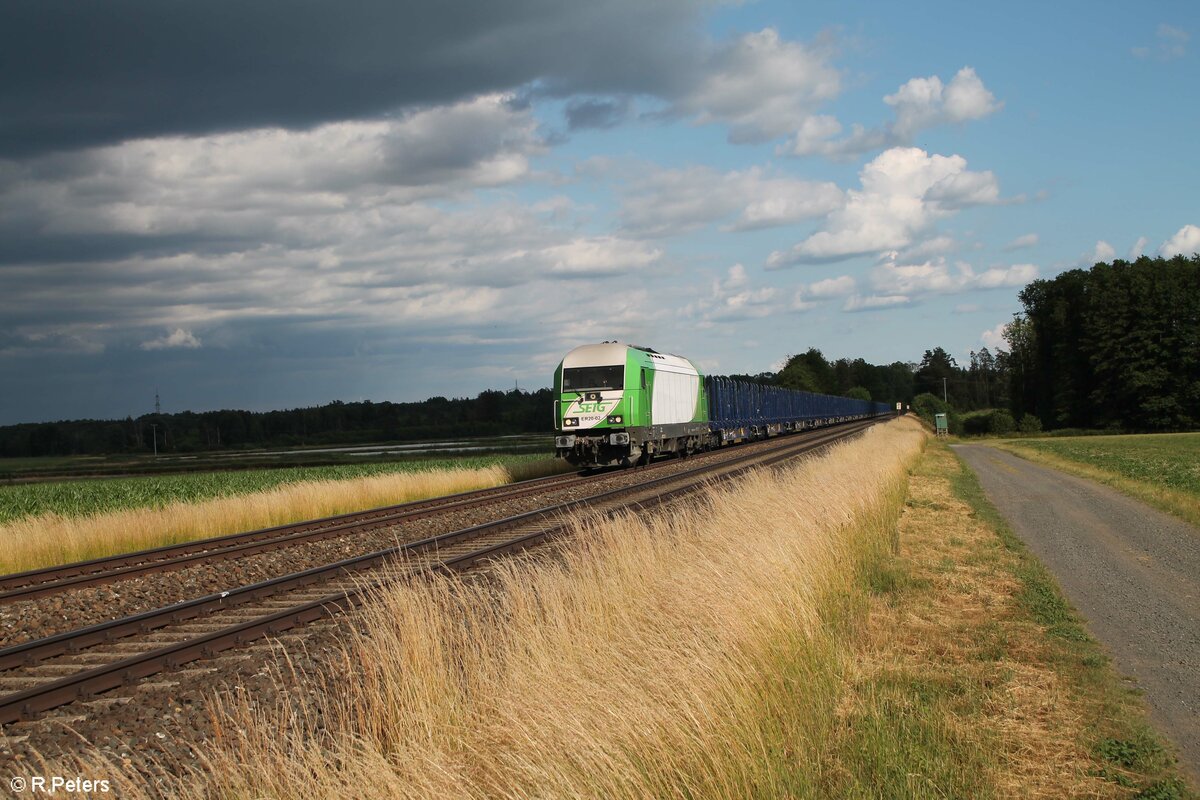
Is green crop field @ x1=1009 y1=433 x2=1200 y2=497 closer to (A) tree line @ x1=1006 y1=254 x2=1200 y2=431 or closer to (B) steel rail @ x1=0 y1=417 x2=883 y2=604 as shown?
(B) steel rail @ x1=0 y1=417 x2=883 y2=604

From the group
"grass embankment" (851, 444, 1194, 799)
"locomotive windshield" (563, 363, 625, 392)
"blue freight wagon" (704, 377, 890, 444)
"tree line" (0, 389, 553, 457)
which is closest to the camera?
"grass embankment" (851, 444, 1194, 799)

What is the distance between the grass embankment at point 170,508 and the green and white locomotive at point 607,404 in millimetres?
2971

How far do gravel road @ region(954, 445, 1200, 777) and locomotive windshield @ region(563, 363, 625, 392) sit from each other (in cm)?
1093

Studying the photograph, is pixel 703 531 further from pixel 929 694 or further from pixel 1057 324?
pixel 1057 324

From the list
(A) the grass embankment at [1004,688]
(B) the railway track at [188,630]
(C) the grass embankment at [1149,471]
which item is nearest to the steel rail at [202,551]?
(B) the railway track at [188,630]

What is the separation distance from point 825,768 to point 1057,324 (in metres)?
108

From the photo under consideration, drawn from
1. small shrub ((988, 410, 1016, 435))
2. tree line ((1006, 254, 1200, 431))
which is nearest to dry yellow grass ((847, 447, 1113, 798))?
tree line ((1006, 254, 1200, 431))

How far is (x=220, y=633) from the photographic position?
27.2ft

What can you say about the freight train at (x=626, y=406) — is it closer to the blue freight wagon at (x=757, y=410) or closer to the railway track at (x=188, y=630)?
the blue freight wagon at (x=757, y=410)

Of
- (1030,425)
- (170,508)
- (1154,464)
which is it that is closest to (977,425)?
(1030,425)

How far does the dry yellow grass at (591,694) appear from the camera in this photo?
13.1 feet

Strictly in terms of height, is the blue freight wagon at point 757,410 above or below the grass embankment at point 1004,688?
above

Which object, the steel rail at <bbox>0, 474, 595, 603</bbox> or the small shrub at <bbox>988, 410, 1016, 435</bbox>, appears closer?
the steel rail at <bbox>0, 474, 595, 603</bbox>

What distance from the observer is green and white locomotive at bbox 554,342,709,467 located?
27.7 meters
